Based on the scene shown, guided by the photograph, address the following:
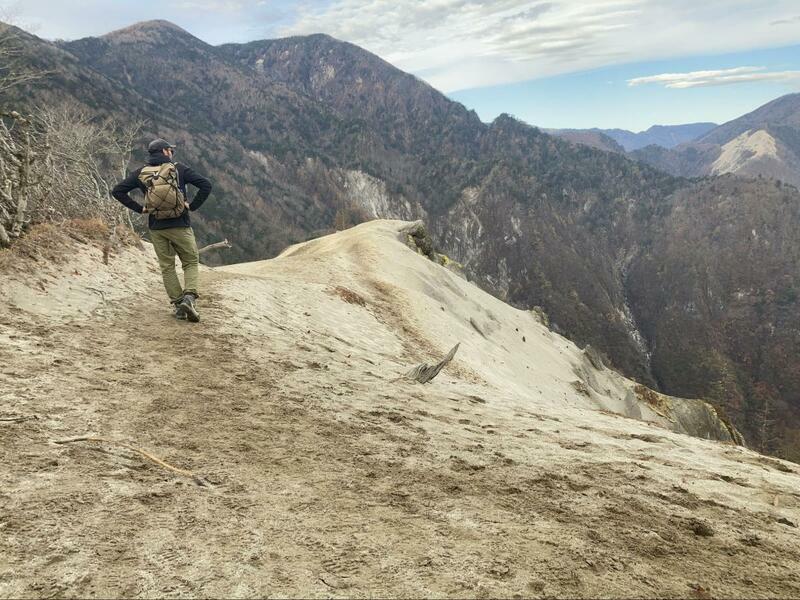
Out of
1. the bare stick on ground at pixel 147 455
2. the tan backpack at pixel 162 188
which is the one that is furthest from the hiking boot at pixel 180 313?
the bare stick on ground at pixel 147 455

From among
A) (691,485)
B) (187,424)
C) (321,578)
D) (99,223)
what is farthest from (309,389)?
(99,223)

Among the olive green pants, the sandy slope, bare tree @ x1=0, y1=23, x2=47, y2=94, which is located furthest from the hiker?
bare tree @ x1=0, y1=23, x2=47, y2=94

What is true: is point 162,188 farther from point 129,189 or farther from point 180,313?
point 180,313

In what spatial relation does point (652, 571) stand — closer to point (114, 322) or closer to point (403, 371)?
point (403, 371)

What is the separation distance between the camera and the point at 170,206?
9742 mm

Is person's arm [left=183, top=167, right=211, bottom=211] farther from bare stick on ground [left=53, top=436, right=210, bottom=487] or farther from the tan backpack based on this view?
bare stick on ground [left=53, top=436, right=210, bottom=487]

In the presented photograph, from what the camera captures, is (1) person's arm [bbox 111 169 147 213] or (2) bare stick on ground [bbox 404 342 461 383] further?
(2) bare stick on ground [bbox 404 342 461 383]

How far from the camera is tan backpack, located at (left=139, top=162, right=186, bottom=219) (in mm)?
9477

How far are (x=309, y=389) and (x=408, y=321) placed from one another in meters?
12.0

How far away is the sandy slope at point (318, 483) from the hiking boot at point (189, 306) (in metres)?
0.34

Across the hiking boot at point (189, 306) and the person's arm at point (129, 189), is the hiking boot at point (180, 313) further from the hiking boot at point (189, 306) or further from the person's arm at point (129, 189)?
the person's arm at point (129, 189)

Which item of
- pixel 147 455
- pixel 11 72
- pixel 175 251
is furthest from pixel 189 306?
pixel 11 72

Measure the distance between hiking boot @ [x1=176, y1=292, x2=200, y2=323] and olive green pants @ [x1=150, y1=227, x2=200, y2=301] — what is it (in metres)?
0.11

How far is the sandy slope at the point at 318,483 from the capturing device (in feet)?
13.0
